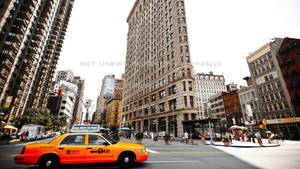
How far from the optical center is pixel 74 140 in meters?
6.57

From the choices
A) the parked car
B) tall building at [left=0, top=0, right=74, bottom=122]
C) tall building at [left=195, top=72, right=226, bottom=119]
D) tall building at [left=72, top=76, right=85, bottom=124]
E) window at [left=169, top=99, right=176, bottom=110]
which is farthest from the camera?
tall building at [left=72, top=76, right=85, bottom=124]

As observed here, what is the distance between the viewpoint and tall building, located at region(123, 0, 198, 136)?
3338 cm

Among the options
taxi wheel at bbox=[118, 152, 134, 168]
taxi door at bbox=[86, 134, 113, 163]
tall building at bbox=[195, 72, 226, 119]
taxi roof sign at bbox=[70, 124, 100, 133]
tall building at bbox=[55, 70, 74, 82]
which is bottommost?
taxi wheel at bbox=[118, 152, 134, 168]

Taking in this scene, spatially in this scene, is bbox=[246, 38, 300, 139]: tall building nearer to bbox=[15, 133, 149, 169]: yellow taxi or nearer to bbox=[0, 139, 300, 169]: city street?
bbox=[0, 139, 300, 169]: city street

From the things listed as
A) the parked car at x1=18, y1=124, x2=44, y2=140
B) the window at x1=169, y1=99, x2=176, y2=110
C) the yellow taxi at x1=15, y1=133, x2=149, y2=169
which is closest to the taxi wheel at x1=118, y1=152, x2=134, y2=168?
the yellow taxi at x1=15, y1=133, x2=149, y2=169

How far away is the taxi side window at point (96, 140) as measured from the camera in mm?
6629

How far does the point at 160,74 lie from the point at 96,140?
36.2 m

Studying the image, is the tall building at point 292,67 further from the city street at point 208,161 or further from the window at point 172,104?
the city street at point 208,161

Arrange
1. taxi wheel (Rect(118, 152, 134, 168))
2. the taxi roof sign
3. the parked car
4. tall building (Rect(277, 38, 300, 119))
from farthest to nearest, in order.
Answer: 1. tall building (Rect(277, 38, 300, 119))
2. the parked car
3. the taxi roof sign
4. taxi wheel (Rect(118, 152, 134, 168))

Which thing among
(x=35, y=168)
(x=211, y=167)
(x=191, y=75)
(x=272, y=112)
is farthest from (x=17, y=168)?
(x=272, y=112)

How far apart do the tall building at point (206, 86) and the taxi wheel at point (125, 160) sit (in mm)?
95999

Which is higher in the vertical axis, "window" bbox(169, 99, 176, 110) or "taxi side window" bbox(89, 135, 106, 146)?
"window" bbox(169, 99, 176, 110)

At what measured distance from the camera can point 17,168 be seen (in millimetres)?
6297

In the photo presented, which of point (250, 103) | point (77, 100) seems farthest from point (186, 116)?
point (77, 100)
